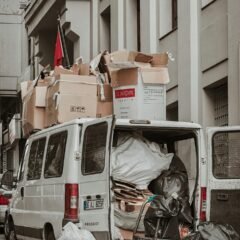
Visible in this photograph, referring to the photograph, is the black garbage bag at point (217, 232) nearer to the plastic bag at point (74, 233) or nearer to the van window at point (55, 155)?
the plastic bag at point (74, 233)

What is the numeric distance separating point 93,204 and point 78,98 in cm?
209

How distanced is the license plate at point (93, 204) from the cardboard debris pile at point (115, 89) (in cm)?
184

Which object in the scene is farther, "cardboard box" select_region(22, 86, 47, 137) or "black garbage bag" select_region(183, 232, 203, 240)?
"cardboard box" select_region(22, 86, 47, 137)

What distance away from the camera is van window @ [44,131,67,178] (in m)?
8.92

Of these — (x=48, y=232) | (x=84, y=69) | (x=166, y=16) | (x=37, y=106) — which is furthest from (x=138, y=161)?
(x=166, y=16)

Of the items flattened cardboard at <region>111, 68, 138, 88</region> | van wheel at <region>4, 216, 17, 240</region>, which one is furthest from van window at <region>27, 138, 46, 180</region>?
van wheel at <region>4, 216, 17, 240</region>

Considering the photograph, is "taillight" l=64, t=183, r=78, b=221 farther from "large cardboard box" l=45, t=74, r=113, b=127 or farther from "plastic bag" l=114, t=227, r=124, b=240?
"large cardboard box" l=45, t=74, r=113, b=127

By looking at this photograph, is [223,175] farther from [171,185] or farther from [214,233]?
[214,233]

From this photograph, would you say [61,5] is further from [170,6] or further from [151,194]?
[151,194]

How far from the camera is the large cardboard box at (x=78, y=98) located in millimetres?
9883

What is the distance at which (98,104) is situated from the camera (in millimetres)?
10172

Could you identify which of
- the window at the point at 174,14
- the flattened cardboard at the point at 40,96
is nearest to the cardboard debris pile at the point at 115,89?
the flattened cardboard at the point at 40,96

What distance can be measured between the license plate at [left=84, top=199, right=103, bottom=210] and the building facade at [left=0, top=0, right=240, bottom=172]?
4.97m

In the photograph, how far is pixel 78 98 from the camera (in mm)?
9922
